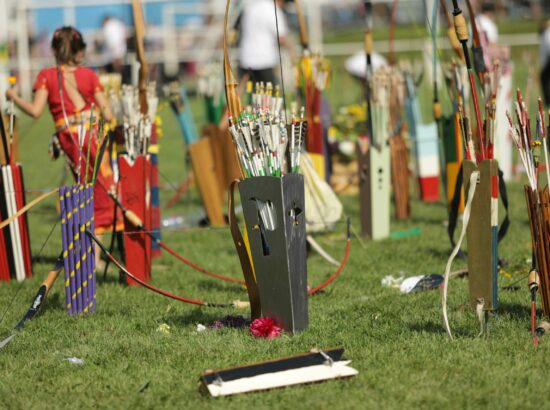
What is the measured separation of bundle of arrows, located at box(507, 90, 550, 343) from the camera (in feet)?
13.8

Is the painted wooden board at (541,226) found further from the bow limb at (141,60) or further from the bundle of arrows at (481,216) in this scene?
the bow limb at (141,60)

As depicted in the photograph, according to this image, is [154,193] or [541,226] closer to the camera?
[541,226]

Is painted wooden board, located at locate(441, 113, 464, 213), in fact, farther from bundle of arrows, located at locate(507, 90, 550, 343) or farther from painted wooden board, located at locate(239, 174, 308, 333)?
painted wooden board, located at locate(239, 174, 308, 333)

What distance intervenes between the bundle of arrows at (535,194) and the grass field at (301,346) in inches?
10.2

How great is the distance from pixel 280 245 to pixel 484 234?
894 millimetres

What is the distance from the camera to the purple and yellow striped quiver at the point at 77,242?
5023mm

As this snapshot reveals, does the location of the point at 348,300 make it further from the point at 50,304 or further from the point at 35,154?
the point at 35,154

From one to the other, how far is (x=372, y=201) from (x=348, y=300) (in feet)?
6.65

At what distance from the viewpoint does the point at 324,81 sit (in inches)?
303

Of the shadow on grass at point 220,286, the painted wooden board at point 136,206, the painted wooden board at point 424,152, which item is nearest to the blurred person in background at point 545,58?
the painted wooden board at point 424,152

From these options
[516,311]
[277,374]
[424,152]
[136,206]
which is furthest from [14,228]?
[424,152]

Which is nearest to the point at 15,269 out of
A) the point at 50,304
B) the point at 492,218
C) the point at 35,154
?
the point at 50,304

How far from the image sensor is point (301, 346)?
430 centimetres

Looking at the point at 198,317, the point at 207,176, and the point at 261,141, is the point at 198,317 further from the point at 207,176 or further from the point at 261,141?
the point at 207,176
